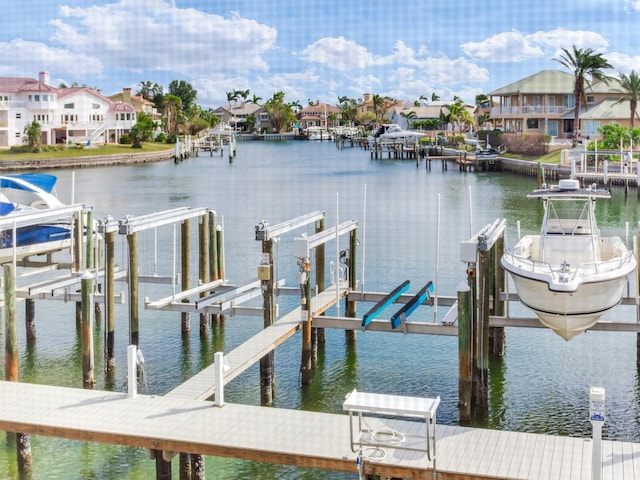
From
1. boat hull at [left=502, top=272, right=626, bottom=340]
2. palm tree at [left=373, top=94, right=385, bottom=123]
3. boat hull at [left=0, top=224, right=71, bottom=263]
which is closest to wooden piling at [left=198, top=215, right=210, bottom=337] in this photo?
boat hull at [left=0, top=224, right=71, bottom=263]

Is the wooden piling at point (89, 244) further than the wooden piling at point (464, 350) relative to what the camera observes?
Yes

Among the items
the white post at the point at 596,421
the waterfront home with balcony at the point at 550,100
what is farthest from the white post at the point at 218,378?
the waterfront home with balcony at the point at 550,100

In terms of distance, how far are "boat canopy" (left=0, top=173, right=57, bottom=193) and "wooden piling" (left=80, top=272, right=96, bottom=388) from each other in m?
8.48

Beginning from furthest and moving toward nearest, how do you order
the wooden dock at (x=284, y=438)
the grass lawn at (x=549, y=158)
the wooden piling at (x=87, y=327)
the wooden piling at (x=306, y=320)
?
the grass lawn at (x=549, y=158)
the wooden piling at (x=306, y=320)
the wooden piling at (x=87, y=327)
the wooden dock at (x=284, y=438)

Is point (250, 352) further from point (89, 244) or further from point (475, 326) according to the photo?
point (89, 244)

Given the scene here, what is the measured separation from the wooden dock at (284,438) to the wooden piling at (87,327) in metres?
3.43

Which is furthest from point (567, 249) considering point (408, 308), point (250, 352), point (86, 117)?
point (86, 117)

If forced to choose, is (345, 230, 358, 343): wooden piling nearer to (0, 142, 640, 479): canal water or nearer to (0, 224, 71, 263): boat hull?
(0, 142, 640, 479): canal water

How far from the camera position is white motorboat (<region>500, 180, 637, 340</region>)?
14922 mm

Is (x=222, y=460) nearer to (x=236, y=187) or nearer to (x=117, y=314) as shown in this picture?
(x=117, y=314)

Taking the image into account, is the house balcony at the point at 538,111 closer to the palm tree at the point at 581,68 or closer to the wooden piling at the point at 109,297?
the palm tree at the point at 581,68

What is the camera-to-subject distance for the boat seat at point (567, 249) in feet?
55.5

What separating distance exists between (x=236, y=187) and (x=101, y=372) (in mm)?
51663

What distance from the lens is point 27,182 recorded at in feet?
78.9
